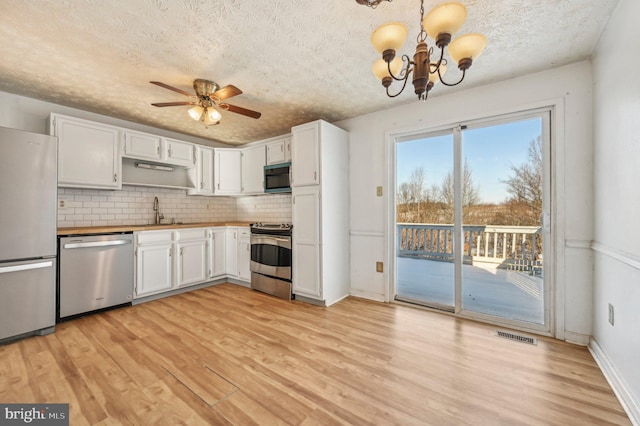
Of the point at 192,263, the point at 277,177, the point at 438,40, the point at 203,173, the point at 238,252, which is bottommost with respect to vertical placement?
the point at 192,263

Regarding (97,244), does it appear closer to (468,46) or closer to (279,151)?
(279,151)

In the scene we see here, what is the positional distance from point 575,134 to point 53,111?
5.62 m

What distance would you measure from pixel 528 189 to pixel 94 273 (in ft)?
15.6

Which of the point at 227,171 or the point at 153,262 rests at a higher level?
the point at 227,171

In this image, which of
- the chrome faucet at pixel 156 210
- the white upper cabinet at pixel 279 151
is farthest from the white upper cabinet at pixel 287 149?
the chrome faucet at pixel 156 210

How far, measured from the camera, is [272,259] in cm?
368

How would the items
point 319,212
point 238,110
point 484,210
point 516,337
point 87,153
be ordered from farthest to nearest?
point 319,212, point 87,153, point 484,210, point 238,110, point 516,337

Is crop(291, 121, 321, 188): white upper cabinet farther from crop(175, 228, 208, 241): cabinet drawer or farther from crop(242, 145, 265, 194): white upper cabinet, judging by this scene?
crop(175, 228, 208, 241): cabinet drawer

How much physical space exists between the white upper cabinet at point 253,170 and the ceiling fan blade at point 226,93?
1690 millimetres

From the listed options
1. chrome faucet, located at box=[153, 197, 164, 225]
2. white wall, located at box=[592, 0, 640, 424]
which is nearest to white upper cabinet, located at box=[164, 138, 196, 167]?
chrome faucet, located at box=[153, 197, 164, 225]

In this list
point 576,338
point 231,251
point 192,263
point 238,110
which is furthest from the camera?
point 231,251

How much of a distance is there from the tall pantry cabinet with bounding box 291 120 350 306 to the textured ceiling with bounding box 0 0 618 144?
54 cm

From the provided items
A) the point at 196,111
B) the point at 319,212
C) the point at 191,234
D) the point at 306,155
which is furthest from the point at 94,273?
the point at 306,155

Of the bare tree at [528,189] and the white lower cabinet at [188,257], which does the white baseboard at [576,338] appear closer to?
the bare tree at [528,189]
